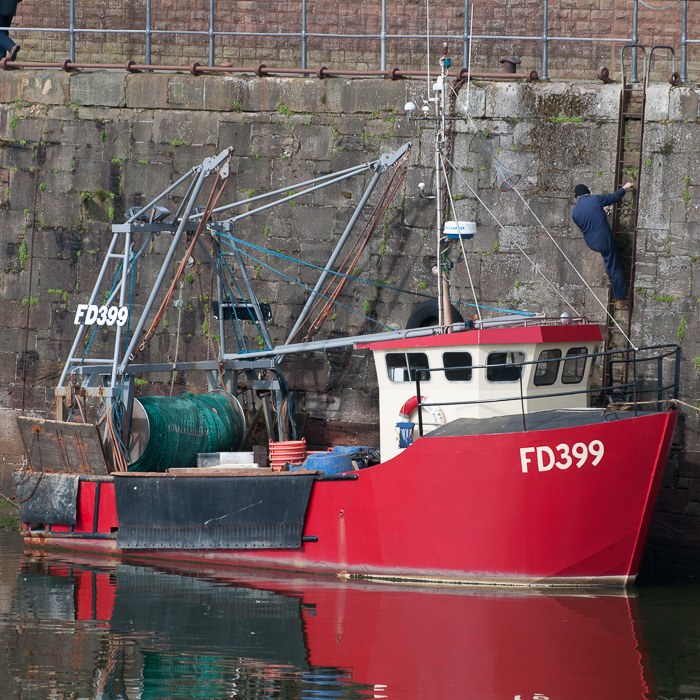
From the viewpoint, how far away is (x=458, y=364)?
10.7m

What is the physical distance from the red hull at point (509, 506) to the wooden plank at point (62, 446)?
260 cm

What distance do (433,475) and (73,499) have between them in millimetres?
4176

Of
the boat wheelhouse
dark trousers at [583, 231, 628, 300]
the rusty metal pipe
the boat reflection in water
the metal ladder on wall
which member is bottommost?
the boat reflection in water

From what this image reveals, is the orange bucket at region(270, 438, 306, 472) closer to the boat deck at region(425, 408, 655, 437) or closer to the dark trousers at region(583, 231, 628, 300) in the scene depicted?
the boat deck at region(425, 408, 655, 437)

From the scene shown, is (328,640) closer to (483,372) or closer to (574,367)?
(483,372)

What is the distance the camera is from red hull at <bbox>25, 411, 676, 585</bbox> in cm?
975

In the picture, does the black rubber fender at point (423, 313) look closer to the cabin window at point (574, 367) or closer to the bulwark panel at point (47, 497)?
the cabin window at point (574, 367)

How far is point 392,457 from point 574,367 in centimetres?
201

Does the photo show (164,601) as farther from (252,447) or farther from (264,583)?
(252,447)

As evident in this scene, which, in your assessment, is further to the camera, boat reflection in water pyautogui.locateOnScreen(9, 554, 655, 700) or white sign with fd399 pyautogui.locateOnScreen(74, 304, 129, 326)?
white sign with fd399 pyautogui.locateOnScreen(74, 304, 129, 326)

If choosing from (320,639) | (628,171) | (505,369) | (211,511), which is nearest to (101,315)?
(211,511)

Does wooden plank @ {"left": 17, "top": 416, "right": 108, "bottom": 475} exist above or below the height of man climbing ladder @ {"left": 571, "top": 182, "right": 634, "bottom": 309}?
below

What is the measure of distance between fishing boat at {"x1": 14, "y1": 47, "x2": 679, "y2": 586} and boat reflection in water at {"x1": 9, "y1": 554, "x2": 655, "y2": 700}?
1.42 ft

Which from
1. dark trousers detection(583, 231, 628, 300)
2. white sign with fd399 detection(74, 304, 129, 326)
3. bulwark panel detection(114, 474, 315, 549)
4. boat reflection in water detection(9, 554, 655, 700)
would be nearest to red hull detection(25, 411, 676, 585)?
boat reflection in water detection(9, 554, 655, 700)
